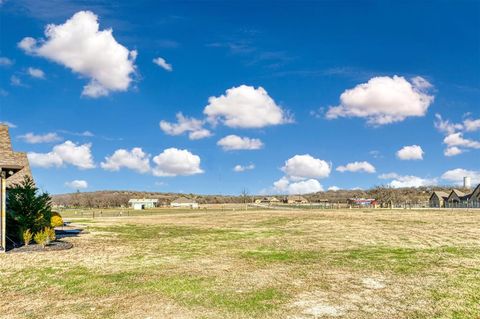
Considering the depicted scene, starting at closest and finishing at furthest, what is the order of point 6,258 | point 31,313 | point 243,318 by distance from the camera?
point 243,318
point 31,313
point 6,258

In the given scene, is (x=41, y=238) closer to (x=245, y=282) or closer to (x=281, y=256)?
(x=281, y=256)

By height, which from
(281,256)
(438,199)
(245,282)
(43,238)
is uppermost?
(43,238)

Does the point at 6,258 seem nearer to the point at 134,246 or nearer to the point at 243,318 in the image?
the point at 134,246

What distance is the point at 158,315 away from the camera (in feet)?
28.2

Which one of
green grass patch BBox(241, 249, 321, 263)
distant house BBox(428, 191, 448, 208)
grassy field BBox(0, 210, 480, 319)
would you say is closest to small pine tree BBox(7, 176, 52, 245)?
grassy field BBox(0, 210, 480, 319)

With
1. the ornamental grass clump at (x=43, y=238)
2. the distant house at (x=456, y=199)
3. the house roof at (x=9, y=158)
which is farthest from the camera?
the distant house at (x=456, y=199)

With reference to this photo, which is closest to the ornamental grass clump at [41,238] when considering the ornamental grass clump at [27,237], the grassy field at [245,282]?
the ornamental grass clump at [27,237]

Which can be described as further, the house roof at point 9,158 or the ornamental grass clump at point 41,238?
the ornamental grass clump at point 41,238

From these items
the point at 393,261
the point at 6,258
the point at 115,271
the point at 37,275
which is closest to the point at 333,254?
the point at 393,261

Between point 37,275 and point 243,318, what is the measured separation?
8708mm

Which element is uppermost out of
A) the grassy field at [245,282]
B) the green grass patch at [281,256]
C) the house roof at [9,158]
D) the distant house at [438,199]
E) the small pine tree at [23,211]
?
the house roof at [9,158]

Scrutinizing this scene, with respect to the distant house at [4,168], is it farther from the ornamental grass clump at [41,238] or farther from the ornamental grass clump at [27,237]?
the ornamental grass clump at [41,238]

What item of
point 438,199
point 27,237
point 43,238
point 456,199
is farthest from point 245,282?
point 438,199

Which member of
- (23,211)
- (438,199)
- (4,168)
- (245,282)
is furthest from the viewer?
(438,199)
